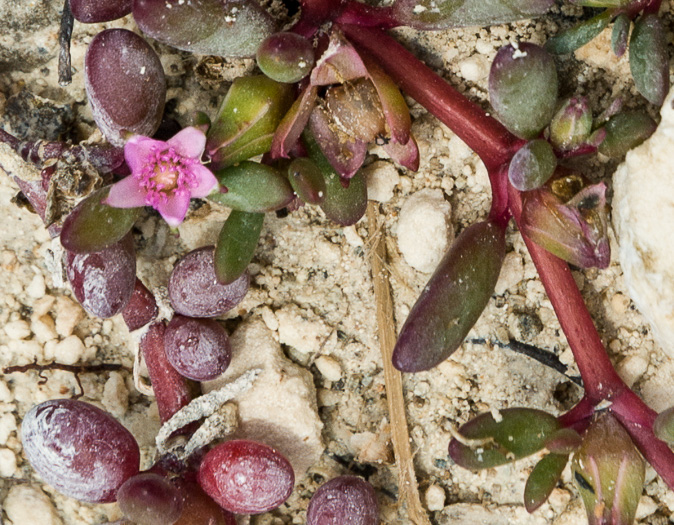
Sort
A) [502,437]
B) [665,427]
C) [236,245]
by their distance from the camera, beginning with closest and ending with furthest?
1. [665,427]
2. [502,437]
3. [236,245]

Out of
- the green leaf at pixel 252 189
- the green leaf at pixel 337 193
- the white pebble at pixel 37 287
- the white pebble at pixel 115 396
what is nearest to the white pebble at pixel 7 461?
the white pebble at pixel 115 396

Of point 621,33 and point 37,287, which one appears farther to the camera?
point 37,287

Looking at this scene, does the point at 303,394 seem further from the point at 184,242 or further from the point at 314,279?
the point at 184,242

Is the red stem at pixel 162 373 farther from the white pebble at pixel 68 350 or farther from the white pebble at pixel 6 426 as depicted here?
the white pebble at pixel 6 426

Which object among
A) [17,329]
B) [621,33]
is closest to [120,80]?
[17,329]

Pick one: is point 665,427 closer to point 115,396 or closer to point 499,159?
point 499,159

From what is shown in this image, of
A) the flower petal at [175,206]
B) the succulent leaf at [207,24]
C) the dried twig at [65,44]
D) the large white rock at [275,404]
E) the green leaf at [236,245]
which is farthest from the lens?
the large white rock at [275,404]
